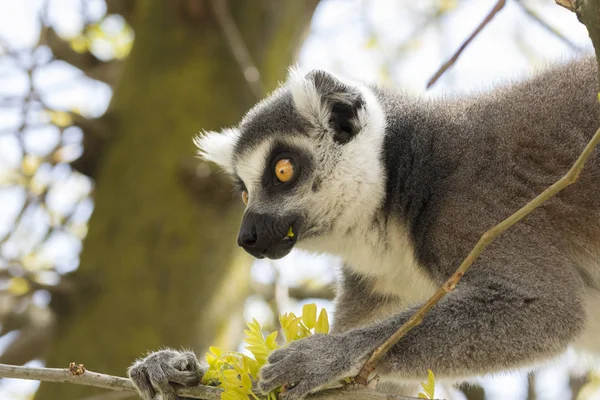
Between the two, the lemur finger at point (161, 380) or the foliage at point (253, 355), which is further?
the lemur finger at point (161, 380)

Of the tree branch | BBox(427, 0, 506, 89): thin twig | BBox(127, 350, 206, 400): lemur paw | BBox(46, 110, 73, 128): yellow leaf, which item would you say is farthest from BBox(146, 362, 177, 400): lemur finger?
BBox(46, 110, 73, 128): yellow leaf

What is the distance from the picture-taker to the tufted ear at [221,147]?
4.92 meters

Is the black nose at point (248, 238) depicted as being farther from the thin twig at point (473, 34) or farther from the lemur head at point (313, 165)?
the thin twig at point (473, 34)

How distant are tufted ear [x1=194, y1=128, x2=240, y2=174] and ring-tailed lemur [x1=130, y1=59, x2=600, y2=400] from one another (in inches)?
1.1

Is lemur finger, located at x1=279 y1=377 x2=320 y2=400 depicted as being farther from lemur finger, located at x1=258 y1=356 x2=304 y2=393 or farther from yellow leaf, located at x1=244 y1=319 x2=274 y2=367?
yellow leaf, located at x1=244 y1=319 x2=274 y2=367

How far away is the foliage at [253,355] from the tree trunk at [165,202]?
8.35ft

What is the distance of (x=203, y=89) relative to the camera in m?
6.59

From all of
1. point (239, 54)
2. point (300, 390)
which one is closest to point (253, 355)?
point (300, 390)

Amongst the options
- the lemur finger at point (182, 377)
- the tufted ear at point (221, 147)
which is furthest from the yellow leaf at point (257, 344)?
the tufted ear at point (221, 147)

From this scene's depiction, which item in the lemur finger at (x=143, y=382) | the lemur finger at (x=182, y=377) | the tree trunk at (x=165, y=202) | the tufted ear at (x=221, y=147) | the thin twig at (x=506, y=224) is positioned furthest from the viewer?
the tree trunk at (x=165, y=202)

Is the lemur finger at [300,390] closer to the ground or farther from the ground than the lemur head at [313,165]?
closer to the ground

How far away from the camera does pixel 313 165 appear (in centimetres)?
438

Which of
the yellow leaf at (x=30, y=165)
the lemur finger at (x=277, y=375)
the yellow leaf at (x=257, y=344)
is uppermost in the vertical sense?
the yellow leaf at (x=30, y=165)

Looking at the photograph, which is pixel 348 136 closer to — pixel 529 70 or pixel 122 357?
pixel 529 70
